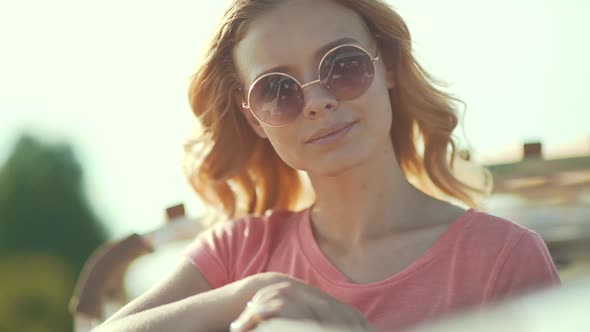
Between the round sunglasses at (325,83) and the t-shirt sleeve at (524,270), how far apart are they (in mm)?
507

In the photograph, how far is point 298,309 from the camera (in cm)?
158

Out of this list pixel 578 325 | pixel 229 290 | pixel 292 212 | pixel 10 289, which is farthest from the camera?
pixel 10 289

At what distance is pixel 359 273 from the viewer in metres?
2.25

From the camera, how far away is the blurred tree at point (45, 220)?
9.87 m

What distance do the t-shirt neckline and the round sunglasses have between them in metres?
0.39

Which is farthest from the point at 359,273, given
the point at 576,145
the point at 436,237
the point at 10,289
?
the point at 10,289

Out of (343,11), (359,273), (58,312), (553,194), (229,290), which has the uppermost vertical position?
(343,11)

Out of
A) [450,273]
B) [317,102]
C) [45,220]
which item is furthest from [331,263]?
[45,220]

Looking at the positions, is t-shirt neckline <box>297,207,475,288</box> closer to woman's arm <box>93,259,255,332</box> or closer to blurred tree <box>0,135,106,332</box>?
woman's arm <box>93,259,255,332</box>

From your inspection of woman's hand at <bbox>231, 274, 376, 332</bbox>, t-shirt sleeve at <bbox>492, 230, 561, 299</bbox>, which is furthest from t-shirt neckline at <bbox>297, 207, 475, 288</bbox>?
woman's hand at <bbox>231, 274, 376, 332</bbox>

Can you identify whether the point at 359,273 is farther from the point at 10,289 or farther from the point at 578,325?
the point at 10,289

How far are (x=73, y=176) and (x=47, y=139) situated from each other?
533 millimetres

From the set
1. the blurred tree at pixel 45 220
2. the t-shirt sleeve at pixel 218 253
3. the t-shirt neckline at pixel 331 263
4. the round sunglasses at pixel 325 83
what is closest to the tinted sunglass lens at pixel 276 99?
the round sunglasses at pixel 325 83

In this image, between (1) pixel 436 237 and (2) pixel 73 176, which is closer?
(1) pixel 436 237
